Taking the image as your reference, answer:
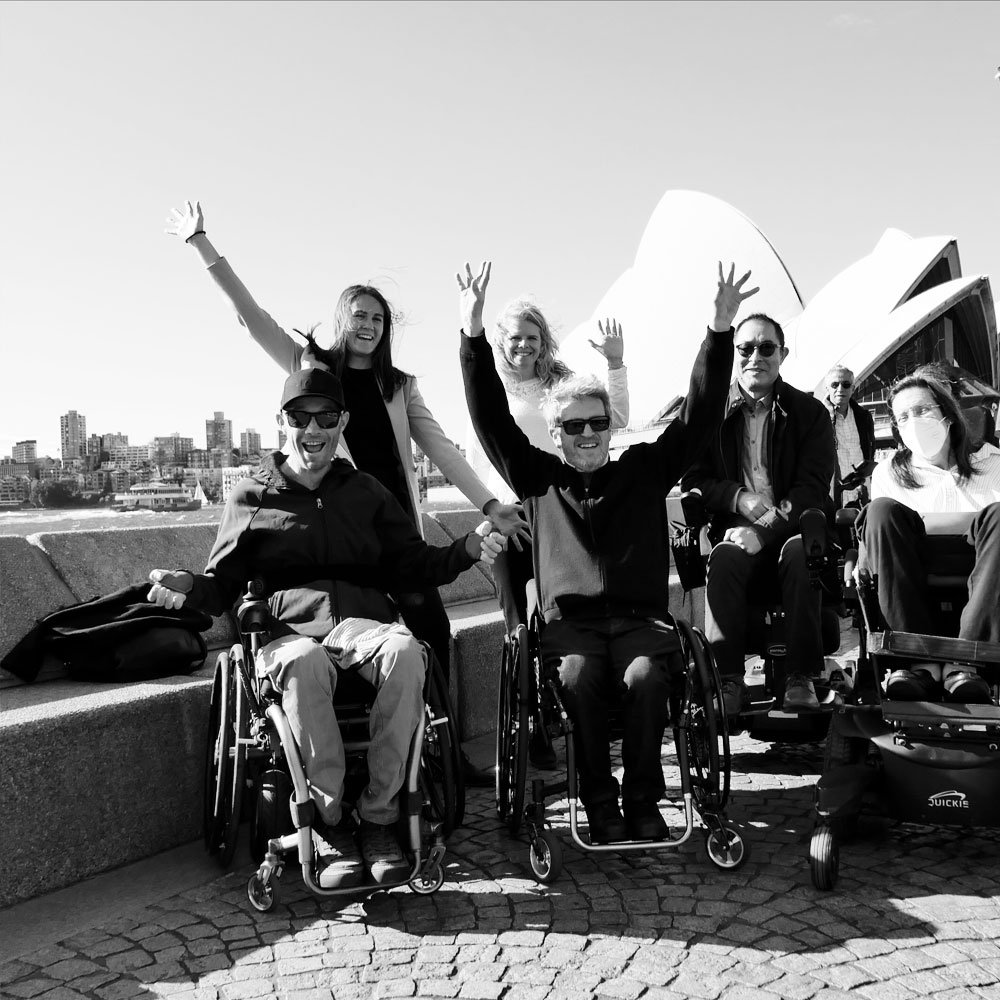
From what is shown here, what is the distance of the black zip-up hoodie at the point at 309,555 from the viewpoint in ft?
11.7

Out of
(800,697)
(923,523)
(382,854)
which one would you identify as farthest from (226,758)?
(923,523)

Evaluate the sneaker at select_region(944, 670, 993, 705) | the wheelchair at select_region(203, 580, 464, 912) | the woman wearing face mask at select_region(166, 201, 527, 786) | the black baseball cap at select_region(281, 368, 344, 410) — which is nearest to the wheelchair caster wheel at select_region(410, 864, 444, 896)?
the wheelchair at select_region(203, 580, 464, 912)

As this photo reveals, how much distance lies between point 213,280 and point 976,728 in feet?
10.8

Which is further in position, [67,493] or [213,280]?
[67,493]

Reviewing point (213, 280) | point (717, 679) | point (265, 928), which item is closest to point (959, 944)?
point (717, 679)

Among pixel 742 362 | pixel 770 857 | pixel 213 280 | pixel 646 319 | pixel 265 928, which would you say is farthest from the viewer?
pixel 646 319

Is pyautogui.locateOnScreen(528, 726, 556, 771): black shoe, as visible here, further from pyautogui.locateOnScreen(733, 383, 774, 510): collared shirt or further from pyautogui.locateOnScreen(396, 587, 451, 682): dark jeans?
pyautogui.locateOnScreen(733, 383, 774, 510): collared shirt

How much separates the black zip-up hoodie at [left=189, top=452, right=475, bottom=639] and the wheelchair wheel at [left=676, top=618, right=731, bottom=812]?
0.82 m

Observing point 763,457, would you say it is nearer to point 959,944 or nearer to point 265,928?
point 959,944

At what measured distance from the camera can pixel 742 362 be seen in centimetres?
473

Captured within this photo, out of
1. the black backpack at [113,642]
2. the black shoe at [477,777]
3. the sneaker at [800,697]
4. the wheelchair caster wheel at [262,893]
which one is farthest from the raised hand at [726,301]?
the wheelchair caster wheel at [262,893]

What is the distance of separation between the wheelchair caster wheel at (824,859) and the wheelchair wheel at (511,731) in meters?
0.92

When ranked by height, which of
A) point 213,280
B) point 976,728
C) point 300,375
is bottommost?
point 976,728

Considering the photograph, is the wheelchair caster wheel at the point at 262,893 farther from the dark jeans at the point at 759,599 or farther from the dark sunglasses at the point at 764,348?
the dark sunglasses at the point at 764,348
